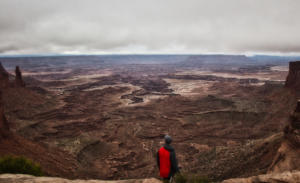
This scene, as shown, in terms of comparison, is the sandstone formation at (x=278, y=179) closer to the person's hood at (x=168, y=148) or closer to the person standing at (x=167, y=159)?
the person standing at (x=167, y=159)

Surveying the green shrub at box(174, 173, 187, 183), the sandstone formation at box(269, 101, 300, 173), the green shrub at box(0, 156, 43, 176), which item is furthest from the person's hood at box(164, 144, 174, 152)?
the green shrub at box(0, 156, 43, 176)

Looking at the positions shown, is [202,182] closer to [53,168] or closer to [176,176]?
[176,176]

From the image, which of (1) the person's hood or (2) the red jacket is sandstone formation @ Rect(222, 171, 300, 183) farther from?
(1) the person's hood

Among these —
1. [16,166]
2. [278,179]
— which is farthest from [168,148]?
[16,166]

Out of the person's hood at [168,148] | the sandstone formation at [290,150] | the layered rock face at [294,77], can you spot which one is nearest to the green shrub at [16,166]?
the person's hood at [168,148]

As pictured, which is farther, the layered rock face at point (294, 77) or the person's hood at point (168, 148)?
the layered rock face at point (294, 77)

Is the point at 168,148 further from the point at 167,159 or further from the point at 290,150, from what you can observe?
the point at 290,150
